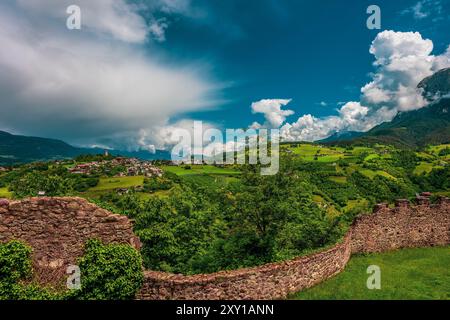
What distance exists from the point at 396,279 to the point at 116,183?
108 m

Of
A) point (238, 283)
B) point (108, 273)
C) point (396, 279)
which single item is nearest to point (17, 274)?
point (108, 273)

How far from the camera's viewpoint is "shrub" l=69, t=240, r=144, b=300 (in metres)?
11.0

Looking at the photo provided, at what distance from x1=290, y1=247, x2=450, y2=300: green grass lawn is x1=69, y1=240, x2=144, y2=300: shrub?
711 cm

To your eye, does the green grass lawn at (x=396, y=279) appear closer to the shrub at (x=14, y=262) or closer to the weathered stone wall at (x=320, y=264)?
the weathered stone wall at (x=320, y=264)

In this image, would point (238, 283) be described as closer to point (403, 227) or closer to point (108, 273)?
point (108, 273)

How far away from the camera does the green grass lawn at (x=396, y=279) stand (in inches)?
514

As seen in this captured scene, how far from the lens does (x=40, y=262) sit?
1107cm

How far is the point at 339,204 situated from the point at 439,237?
93778 millimetres

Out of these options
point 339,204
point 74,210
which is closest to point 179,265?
point 74,210

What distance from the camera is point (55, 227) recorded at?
11.1m

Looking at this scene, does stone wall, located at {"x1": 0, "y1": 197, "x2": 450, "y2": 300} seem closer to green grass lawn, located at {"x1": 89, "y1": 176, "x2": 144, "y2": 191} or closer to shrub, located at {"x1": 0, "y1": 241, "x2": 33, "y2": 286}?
shrub, located at {"x1": 0, "y1": 241, "x2": 33, "y2": 286}

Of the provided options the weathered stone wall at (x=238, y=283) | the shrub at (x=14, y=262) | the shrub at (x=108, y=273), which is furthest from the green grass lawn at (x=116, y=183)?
the weathered stone wall at (x=238, y=283)

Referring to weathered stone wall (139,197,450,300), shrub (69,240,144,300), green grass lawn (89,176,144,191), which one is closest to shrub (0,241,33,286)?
shrub (69,240,144,300)

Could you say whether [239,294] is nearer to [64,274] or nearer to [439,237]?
[64,274]
